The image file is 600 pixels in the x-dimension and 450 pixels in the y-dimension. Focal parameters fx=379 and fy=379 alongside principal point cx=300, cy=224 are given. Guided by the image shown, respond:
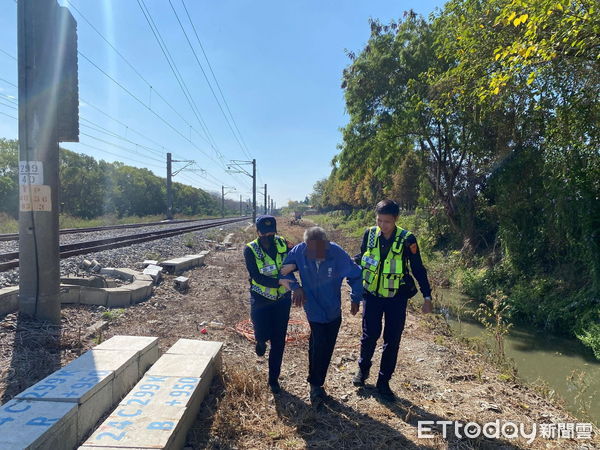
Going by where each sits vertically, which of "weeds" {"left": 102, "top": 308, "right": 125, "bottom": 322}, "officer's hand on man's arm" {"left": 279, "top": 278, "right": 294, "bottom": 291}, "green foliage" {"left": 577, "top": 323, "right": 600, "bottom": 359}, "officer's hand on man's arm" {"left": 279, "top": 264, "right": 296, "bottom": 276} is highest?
"officer's hand on man's arm" {"left": 279, "top": 264, "right": 296, "bottom": 276}

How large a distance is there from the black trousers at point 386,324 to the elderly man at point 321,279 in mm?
266

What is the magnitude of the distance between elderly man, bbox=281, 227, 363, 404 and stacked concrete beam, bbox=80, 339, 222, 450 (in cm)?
109

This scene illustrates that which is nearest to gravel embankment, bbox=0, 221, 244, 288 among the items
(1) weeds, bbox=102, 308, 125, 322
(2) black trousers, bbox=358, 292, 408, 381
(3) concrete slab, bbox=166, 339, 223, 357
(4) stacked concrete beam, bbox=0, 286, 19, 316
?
(4) stacked concrete beam, bbox=0, 286, 19, 316

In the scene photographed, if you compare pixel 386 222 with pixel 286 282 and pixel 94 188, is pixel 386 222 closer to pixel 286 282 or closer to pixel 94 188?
pixel 286 282

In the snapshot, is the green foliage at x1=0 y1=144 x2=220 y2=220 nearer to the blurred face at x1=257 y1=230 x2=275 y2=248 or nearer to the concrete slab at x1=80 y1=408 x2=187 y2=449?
the blurred face at x1=257 y1=230 x2=275 y2=248

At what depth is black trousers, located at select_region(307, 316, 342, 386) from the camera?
3.50 meters

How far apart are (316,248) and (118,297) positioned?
4.23 m

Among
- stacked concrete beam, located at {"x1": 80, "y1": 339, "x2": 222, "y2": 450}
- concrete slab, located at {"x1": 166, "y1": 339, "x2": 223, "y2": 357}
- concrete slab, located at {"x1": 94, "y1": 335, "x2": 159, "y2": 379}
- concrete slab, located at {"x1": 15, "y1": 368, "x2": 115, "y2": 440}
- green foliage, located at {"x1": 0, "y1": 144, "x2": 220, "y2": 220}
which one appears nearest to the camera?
stacked concrete beam, located at {"x1": 80, "y1": 339, "x2": 222, "y2": 450}

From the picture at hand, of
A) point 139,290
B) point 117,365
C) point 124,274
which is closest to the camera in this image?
point 117,365

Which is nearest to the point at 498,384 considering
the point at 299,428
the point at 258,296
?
the point at 299,428

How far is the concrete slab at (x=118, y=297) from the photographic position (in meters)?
6.05

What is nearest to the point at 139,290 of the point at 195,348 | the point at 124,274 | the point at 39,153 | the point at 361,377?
the point at 124,274

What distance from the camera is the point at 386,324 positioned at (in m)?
3.69

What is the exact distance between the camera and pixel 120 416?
8.69 feet
